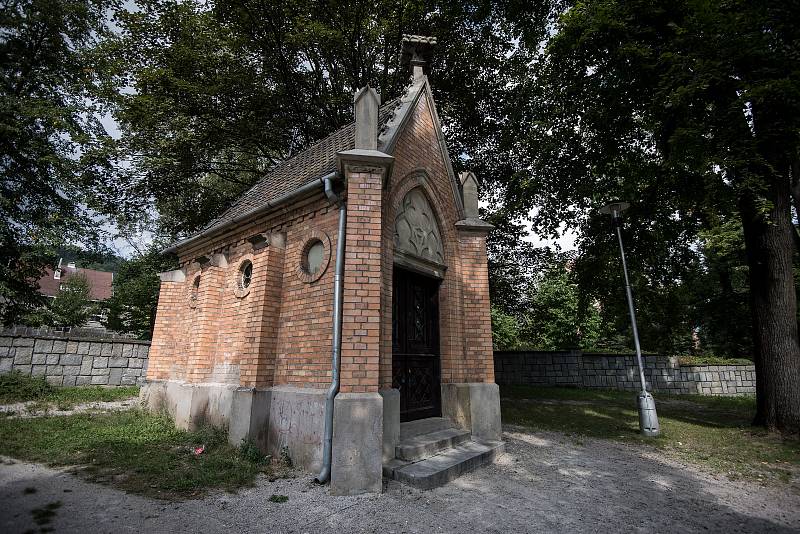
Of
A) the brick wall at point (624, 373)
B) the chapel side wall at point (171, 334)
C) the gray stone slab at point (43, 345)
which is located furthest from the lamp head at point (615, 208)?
the gray stone slab at point (43, 345)

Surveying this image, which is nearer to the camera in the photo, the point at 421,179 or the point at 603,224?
the point at 421,179

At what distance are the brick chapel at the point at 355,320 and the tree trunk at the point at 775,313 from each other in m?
6.06

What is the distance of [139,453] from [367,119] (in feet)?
20.0

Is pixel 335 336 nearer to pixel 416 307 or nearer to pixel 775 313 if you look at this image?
pixel 416 307

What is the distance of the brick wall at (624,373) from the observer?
18.1 m

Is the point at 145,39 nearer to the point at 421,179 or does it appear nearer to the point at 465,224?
the point at 421,179

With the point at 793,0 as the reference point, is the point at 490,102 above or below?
above

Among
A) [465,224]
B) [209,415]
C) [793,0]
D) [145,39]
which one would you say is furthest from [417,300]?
[145,39]

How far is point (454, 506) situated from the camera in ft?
13.5

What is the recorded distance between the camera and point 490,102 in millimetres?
14273

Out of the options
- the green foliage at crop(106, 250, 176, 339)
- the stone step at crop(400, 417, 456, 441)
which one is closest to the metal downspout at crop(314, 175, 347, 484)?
the stone step at crop(400, 417, 456, 441)

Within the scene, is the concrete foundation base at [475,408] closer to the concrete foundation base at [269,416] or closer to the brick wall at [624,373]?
the concrete foundation base at [269,416]

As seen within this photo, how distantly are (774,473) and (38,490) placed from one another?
376 inches

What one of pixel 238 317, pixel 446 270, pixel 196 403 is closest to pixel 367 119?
pixel 446 270
